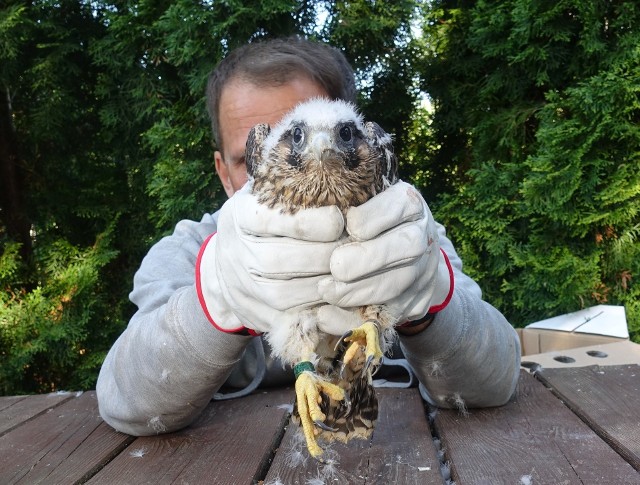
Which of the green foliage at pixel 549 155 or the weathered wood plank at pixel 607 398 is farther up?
the green foliage at pixel 549 155

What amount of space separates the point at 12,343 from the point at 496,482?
316cm

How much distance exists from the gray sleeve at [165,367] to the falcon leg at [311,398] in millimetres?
312

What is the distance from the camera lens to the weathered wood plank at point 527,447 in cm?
121

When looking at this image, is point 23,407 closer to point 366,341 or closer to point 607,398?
point 366,341

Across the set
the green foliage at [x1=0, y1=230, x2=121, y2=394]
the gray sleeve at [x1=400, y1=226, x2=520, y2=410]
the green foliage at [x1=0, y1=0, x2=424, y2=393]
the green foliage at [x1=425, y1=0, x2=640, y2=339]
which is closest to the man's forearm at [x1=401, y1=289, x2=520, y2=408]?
the gray sleeve at [x1=400, y1=226, x2=520, y2=410]

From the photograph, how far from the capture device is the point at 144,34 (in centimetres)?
367

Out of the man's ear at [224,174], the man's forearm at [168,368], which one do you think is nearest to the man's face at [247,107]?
the man's ear at [224,174]

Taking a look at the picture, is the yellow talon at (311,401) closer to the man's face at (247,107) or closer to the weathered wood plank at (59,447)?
the weathered wood plank at (59,447)

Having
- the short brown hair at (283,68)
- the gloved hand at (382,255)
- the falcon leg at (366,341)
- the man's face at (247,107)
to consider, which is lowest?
the falcon leg at (366,341)

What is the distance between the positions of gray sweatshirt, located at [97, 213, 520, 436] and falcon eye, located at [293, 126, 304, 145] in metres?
0.48

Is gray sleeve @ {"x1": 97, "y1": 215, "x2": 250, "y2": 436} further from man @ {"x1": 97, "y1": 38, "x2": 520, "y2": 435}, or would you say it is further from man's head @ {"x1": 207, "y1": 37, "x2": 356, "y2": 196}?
man's head @ {"x1": 207, "y1": 37, "x2": 356, "y2": 196}

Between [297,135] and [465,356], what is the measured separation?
75cm

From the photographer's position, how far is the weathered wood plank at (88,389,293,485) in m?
1.31

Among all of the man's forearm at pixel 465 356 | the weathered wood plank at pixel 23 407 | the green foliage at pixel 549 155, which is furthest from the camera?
the green foliage at pixel 549 155
